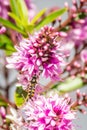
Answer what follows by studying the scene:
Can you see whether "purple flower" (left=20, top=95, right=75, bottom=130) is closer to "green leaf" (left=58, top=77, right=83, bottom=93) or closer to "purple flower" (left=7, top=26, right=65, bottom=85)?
"purple flower" (left=7, top=26, right=65, bottom=85)

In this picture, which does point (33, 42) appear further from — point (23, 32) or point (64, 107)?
point (23, 32)

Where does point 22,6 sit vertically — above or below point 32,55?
above

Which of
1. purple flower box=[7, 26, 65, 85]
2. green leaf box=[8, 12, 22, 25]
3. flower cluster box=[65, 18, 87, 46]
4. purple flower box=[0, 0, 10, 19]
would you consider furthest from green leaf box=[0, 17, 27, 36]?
purple flower box=[7, 26, 65, 85]

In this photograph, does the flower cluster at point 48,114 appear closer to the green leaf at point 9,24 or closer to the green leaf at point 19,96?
the green leaf at point 19,96

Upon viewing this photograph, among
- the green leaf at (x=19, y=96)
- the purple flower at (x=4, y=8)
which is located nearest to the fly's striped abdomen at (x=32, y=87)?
the green leaf at (x=19, y=96)

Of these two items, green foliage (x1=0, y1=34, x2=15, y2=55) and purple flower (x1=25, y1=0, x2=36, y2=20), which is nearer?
green foliage (x1=0, y1=34, x2=15, y2=55)

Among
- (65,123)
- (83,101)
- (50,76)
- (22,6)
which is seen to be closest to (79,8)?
(22,6)
